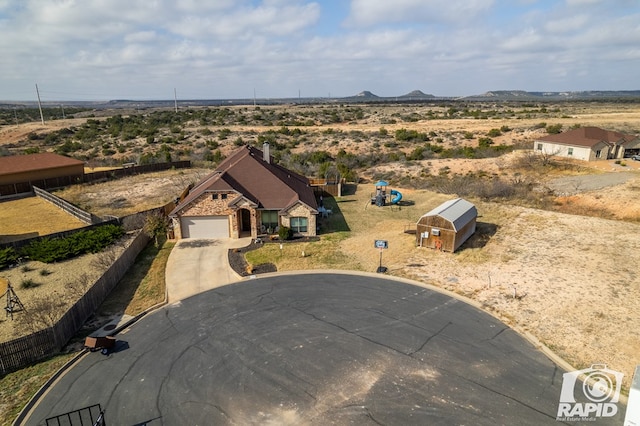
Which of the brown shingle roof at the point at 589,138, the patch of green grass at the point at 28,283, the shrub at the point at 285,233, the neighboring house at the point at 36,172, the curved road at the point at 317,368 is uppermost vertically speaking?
the brown shingle roof at the point at 589,138

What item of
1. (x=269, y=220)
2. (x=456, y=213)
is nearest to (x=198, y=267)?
(x=269, y=220)

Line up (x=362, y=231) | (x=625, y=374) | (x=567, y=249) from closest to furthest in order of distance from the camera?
(x=625, y=374) → (x=567, y=249) → (x=362, y=231)

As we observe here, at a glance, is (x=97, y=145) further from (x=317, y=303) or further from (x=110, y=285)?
(x=317, y=303)

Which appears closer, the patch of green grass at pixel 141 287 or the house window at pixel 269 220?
the patch of green grass at pixel 141 287

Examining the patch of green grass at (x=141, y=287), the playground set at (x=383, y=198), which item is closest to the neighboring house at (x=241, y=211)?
the patch of green grass at (x=141, y=287)

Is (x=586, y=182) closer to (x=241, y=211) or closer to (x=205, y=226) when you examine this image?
(x=241, y=211)

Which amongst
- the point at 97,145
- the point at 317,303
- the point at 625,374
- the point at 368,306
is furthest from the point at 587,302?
the point at 97,145

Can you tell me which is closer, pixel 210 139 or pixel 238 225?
pixel 238 225

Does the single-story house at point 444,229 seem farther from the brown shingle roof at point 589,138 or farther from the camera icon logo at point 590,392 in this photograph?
the brown shingle roof at point 589,138
